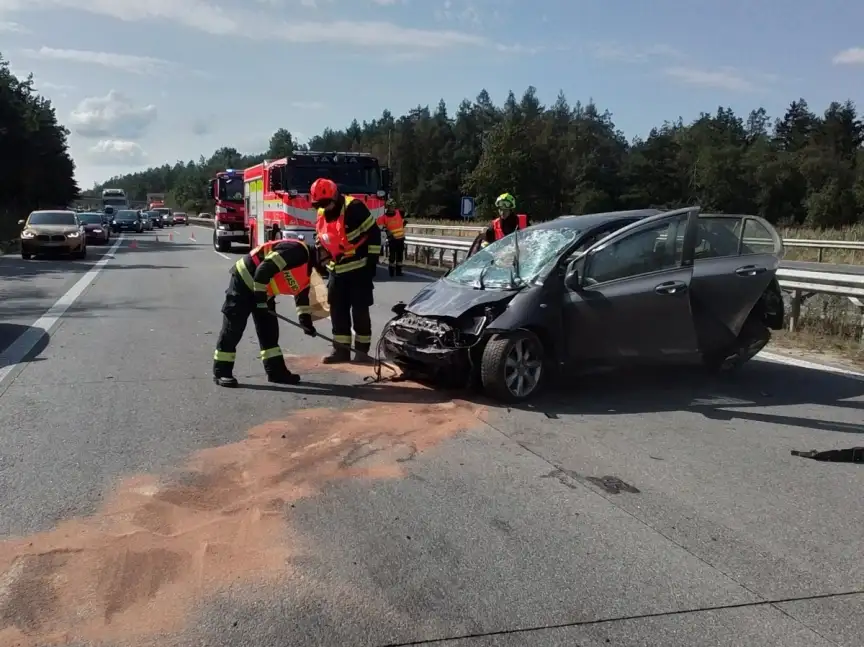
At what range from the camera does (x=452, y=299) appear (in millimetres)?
7387

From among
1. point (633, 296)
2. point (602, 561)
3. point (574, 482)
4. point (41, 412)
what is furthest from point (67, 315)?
point (602, 561)

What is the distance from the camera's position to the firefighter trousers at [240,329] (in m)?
7.68

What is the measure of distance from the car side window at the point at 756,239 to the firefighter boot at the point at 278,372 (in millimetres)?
4349

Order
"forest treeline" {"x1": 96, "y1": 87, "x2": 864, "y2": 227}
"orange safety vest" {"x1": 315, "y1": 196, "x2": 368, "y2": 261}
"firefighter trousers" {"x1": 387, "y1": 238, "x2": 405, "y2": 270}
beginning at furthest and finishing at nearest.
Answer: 1. "forest treeline" {"x1": 96, "y1": 87, "x2": 864, "y2": 227}
2. "firefighter trousers" {"x1": 387, "y1": 238, "x2": 405, "y2": 270}
3. "orange safety vest" {"x1": 315, "y1": 196, "x2": 368, "y2": 261}

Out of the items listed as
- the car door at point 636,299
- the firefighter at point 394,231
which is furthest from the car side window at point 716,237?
the firefighter at point 394,231

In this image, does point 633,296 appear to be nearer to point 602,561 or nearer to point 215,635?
point 602,561

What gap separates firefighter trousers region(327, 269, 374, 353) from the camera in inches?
336

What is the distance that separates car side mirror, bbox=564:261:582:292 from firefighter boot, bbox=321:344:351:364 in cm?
263

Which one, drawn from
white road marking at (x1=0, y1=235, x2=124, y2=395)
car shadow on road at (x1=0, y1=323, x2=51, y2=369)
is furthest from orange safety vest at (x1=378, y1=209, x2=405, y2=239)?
car shadow on road at (x1=0, y1=323, x2=51, y2=369)

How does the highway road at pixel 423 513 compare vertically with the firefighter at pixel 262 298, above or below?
below

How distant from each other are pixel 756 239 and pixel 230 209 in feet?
80.2

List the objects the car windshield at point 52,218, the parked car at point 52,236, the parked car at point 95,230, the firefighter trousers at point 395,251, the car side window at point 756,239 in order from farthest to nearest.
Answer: the parked car at point 95,230 < the car windshield at point 52,218 < the parked car at point 52,236 < the firefighter trousers at point 395,251 < the car side window at point 756,239

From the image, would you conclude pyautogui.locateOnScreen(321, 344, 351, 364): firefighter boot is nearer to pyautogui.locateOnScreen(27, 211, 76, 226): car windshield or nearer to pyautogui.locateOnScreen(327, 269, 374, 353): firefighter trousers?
pyautogui.locateOnScreen(327, 269, 374, 353): firefighter trousers

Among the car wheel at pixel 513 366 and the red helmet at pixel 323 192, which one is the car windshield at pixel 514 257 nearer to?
the car wheel at pixel 513 366
